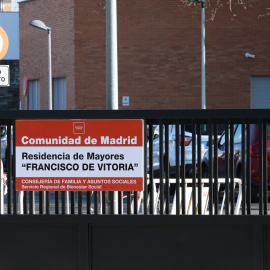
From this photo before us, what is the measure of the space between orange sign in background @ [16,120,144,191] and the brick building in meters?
29.6

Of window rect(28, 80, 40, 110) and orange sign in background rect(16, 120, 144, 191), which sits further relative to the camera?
window rect(28, 80, 40, 110)

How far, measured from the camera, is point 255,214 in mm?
5703

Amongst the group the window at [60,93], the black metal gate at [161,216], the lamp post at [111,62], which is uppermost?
the window at [60,93]

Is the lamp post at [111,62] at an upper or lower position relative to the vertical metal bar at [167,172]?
upper

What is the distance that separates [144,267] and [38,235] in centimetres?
82

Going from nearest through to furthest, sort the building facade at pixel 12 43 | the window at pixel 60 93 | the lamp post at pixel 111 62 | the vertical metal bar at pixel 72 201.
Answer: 1. the vertical metal bar at pixel 72 201
2. the lamp post at pixel 111 62
3. the window at pixel 60 93
4. the building facade at pixel 12 43

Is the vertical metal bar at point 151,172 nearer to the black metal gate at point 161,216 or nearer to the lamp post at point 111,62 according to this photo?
the black metal gate at point 161,216

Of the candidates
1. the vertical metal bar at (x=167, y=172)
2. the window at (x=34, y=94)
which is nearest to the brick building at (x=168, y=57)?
the window at (x=34, y=94)

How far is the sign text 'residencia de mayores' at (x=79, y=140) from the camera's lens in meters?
5.65

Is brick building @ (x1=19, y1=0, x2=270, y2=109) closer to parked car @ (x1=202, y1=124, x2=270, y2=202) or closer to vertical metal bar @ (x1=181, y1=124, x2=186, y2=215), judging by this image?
parked car @ (x1=202, y1=124, x2=270, y2=202)

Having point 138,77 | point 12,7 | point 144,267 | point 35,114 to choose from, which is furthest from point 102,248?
point 12,7

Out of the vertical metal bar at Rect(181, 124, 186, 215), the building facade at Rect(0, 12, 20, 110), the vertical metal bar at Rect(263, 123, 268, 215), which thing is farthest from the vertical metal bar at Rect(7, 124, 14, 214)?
the building facade at Rect(0, 12, 20, 110)

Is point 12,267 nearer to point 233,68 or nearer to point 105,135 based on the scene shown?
point 105,135

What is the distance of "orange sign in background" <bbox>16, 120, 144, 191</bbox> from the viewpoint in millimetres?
5652
